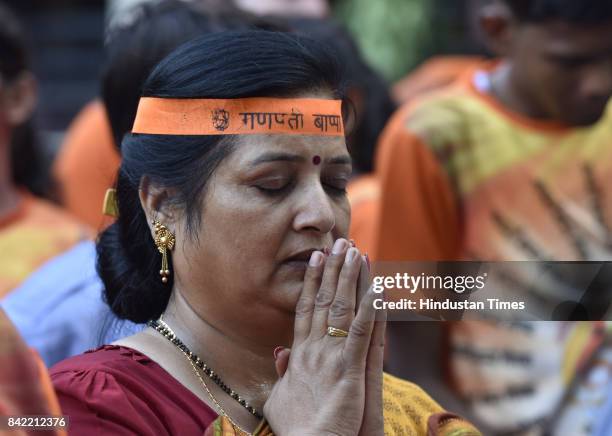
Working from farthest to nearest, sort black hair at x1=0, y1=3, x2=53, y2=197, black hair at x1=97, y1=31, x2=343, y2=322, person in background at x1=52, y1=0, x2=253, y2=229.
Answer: black hair at x1=0, y1=3, x2=53, y2=197 < person in background at x1=52, y1=0, x2=253, y2=229 < black hair at x1=97, y1=31, x2=343, y2=322

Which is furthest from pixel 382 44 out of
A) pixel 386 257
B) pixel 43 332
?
pixel 43 332

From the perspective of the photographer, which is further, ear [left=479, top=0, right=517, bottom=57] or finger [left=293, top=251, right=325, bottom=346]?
ear [left=479, top=0, right=517, bottom=57]

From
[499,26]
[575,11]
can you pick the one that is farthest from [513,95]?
[575,11]

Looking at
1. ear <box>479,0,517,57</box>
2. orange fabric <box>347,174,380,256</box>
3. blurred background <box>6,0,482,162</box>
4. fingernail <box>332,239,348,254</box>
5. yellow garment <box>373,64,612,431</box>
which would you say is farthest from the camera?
blurred background <box>6,0,482,162</box>

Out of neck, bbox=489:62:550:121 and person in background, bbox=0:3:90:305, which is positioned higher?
neck, bbox=489:62:550:121

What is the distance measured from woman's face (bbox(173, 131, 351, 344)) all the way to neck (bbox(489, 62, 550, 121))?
62.3 inches

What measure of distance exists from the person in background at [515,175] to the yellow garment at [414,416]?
0.64 meters

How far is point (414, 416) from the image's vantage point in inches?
103

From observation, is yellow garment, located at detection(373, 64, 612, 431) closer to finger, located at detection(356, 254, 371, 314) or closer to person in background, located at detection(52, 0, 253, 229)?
person in background, located at detection(52, 0, 253, 229)

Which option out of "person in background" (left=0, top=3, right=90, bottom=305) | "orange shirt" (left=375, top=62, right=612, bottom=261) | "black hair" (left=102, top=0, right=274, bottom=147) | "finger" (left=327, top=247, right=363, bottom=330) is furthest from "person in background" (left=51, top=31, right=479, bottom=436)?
"person in background" (left=0, top=3, right=90, bottom=305)

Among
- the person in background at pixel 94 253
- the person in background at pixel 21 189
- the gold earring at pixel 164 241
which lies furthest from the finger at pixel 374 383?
the person in background at pixel 21 189

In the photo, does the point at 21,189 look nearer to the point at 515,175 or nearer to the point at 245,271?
the point at 515,175

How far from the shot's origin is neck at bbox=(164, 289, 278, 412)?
2529 millimetres

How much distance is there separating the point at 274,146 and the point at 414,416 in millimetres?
660
